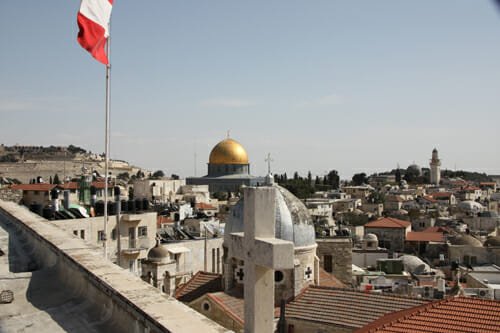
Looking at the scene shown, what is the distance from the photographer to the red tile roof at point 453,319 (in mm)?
8078

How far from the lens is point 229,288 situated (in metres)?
14.1

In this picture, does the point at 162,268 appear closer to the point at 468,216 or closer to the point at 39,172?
the point at 468,216

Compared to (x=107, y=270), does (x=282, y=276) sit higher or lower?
lower

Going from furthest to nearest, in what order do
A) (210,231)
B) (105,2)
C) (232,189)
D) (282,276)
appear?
(232,189) < (210,231) < (282,276) < (105,2)

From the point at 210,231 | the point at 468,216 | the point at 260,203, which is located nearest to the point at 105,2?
the point at 260,203

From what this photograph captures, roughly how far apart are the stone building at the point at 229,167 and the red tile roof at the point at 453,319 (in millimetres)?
52764

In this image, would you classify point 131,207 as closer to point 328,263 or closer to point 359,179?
point 328,263

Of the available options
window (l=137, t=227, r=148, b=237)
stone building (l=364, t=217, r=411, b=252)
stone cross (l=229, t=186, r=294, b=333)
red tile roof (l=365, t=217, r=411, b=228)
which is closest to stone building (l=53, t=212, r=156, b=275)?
window (l=137, t=227, r=148, b=237)

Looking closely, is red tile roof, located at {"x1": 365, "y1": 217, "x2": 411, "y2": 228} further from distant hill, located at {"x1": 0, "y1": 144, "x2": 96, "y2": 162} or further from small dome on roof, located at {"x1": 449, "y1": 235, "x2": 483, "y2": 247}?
distant hill, located at {"x1": 0, "y1": 144, "x2": 96, "y2": 162}

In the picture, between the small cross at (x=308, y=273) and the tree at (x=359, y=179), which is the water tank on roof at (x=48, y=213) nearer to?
the small cross at (x=308, y=273)

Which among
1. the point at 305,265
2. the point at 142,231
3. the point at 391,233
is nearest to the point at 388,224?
the point at 391,233

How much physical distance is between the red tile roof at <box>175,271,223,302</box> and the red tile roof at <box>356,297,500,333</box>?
23.5 feet

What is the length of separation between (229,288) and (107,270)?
9959 millimetres

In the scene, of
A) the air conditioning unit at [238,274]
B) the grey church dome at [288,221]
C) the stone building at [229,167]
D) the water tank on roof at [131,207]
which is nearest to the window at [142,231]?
the water tank on roof at [131,207]
